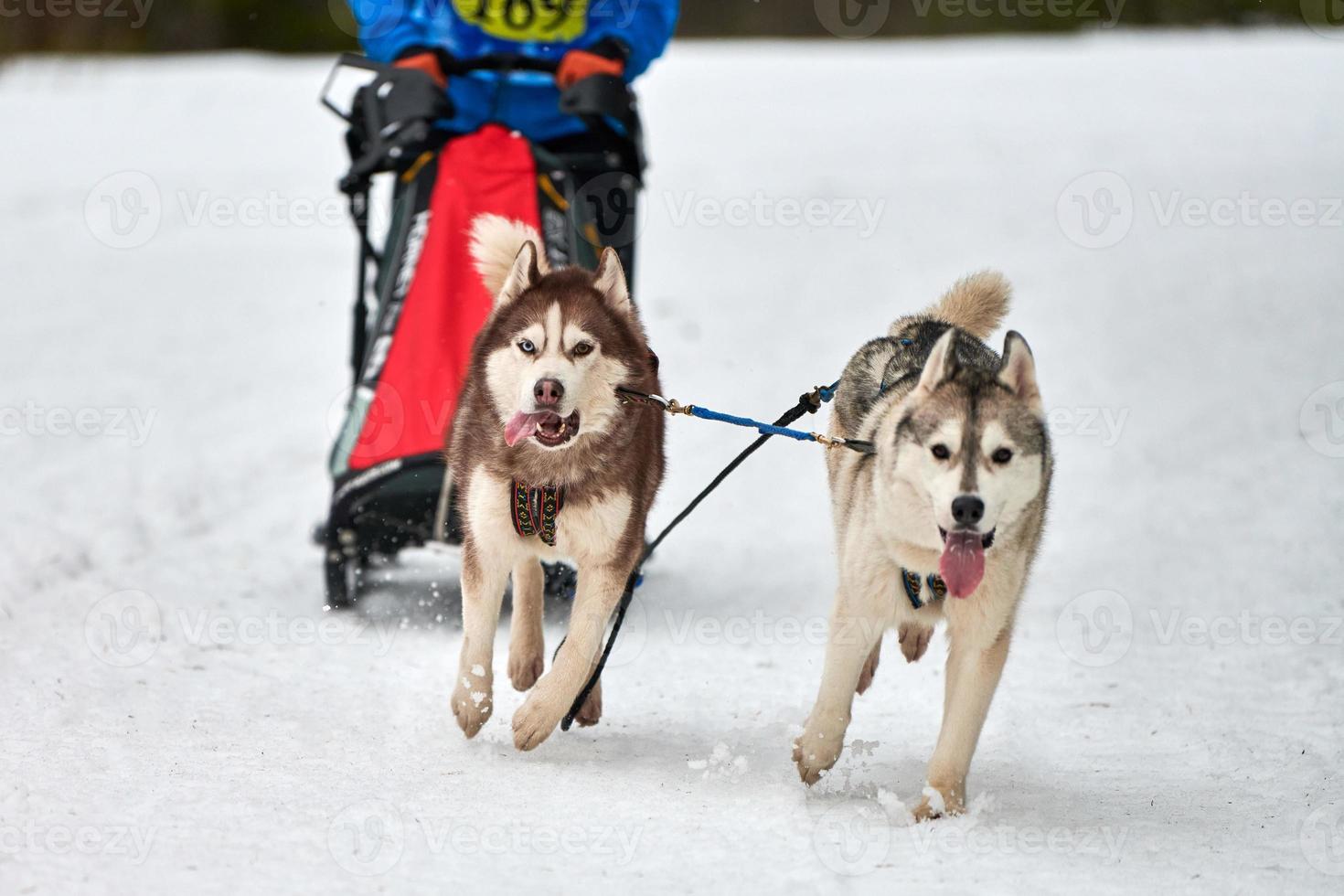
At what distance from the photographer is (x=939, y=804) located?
11.2ft

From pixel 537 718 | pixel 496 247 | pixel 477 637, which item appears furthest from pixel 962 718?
pixel 496 247

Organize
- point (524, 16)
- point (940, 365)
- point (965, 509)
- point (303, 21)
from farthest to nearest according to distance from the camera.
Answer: point (303, 21) < point (524, 16) < point (940, 365) < point (965, 509)

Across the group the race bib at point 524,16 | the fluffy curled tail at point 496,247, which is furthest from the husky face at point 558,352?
A: the race bib at point 524,16

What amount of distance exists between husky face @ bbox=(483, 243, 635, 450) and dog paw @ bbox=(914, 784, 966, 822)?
1.23 metres

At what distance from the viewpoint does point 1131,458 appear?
811 centimetres

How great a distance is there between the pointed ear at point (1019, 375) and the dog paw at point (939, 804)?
0.92 metres

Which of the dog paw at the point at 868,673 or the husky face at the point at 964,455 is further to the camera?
the dog paw at the point at 868,673

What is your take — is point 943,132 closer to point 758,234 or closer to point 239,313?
point 758,234

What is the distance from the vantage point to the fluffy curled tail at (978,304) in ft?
13.8

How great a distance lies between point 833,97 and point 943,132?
1.99m

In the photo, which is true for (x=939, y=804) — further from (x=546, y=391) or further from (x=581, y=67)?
(x=581, y=67)

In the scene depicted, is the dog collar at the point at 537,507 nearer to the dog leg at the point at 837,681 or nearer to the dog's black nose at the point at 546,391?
the dog's black nose at the point at 546,391

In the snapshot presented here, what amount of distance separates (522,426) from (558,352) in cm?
21

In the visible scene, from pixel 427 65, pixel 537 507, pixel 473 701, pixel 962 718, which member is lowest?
pixel 473 701
